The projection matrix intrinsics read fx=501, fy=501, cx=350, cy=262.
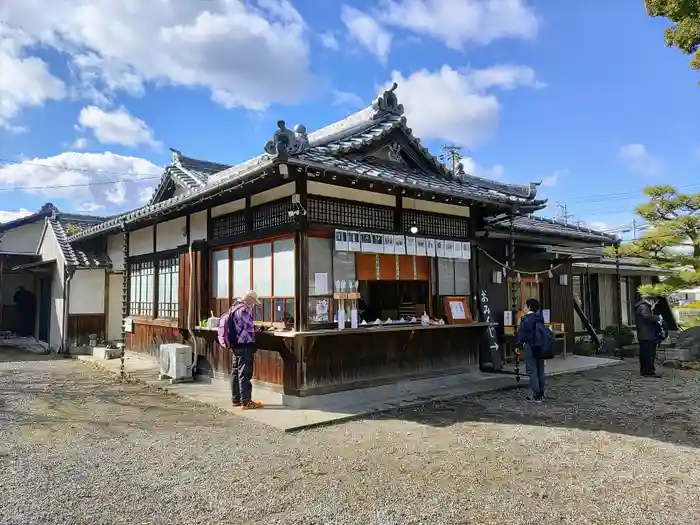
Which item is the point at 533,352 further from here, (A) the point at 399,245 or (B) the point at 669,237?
(B) the point at 669,237

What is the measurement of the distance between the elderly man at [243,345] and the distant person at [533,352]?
4.51 meters

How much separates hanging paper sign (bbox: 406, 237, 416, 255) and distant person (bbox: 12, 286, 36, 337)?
58.8ft

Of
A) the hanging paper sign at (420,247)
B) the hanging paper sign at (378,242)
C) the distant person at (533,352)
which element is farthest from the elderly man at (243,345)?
the distant person at (533,352)

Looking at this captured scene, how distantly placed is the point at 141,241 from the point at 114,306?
13.0ft

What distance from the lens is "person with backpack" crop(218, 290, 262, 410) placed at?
7.74 meters

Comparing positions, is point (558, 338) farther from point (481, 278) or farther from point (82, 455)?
point (82, 455)

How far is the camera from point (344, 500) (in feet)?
14.4

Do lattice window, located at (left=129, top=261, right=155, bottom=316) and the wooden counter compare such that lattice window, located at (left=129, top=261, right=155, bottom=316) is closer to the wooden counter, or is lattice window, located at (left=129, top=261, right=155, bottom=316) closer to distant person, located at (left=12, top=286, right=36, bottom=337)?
the wooden counter

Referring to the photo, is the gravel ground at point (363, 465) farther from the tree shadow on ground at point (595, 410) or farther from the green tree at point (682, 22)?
the green tree at point (682, 22)

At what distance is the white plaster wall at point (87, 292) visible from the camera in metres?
15.6

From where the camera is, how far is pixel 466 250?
33.1 ft

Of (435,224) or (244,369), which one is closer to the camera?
(244,369)

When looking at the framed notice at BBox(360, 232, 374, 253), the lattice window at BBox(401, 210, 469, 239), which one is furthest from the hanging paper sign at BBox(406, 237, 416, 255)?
the framed notice at BBox(360, 232, 374, 253)

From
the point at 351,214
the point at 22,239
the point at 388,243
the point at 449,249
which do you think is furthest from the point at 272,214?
the point at 22,239
